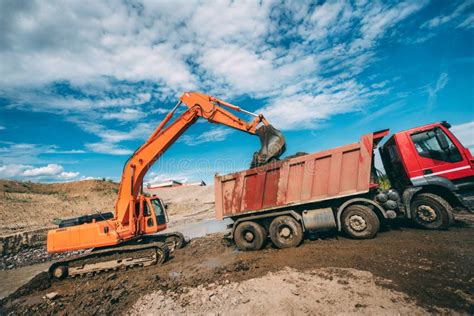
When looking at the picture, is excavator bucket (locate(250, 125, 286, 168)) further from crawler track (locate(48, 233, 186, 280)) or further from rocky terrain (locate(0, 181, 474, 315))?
crawler track (locate(48, 233, 186, 280))

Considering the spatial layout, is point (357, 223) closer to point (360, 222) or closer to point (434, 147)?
point (360, 222)

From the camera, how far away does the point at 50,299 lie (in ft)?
18.7

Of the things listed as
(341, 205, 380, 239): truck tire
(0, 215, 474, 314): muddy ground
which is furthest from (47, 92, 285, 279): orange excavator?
(341, 205, 380, 239): truck tire

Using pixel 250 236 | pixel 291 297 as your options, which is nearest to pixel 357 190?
pixel 250 236

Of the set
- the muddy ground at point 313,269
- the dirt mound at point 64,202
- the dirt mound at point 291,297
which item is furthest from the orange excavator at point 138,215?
the dirt mound at point 64,202

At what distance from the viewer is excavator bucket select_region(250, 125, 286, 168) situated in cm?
700

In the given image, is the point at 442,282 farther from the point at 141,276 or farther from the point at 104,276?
the point at 104,276

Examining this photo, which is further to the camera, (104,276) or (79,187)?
(79,187)

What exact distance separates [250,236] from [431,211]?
16.8 feet

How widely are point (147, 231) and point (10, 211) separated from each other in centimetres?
2022

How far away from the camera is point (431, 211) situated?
244 inches

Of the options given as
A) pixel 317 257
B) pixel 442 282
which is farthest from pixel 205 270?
pixel 442 282

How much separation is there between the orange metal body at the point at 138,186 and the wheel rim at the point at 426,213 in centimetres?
500

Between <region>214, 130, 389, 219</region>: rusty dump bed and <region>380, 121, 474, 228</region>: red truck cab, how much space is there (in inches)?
38.8
